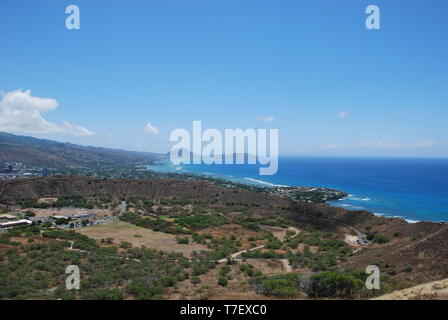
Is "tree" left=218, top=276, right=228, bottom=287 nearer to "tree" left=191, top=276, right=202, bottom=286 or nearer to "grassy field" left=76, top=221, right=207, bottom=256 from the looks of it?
"tree" left=191, top=276, right=202, bottom=286

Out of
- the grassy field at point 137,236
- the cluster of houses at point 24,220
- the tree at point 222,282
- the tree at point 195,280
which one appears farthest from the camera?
the cluster of houses at point 24,220

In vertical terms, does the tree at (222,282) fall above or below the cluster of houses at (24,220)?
above

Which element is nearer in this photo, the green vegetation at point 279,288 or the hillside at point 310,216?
the green vegetation at point 279,288

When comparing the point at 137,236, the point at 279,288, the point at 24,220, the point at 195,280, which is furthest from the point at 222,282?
the point at 24,220

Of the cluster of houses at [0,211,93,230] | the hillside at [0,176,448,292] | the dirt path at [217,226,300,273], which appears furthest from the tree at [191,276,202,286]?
the cluster of houses at [0,211,93,230]

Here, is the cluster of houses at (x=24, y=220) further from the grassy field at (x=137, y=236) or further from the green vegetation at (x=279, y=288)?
the green vegetation at (x=279, y=288)

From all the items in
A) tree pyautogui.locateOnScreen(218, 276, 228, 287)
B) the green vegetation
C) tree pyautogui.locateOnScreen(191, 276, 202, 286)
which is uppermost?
the green vegetation

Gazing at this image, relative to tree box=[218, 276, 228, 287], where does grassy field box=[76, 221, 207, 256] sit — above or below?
below

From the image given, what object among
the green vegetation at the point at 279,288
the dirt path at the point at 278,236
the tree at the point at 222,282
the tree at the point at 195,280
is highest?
the green vegetation at the point at 279,288

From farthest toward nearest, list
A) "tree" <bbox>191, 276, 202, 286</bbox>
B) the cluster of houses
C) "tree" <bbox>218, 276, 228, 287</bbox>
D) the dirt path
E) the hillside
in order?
the cluster of houses < the dirt path < "tree" <bbox>191, 276, 202, 286</bbox> < "tree" <bbox>218, 276, 228, 287</bbox> < the hillside

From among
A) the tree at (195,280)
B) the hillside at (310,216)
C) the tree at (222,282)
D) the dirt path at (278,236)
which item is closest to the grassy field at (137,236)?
the dirt path at (278,236)

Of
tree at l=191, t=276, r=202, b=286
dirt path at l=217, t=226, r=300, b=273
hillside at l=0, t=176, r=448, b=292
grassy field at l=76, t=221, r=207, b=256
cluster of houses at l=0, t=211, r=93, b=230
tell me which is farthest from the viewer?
cluster of houses at l=0, t=211, r=93, b=230
